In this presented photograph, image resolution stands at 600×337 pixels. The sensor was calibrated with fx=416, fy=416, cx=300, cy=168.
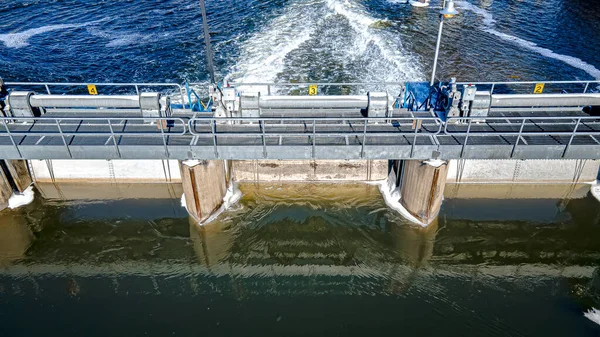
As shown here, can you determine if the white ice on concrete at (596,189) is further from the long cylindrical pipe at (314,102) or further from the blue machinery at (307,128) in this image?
the long cylindrical pipe at (314,102)

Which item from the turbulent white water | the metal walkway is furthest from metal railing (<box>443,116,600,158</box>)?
the turbulent white water

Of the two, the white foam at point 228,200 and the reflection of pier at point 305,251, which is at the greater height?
the white foam at point 228,200

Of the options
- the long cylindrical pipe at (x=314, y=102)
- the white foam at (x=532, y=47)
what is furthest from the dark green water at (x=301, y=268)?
the white foam at (x=532, y=47)

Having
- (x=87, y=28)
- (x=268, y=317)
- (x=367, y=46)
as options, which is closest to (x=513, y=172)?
(x=268, y=317)

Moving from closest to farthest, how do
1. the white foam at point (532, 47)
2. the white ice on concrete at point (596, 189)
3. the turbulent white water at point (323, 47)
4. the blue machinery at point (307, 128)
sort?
the blue machinery at point (307, 128) < the white ice on concrete at point (596, 189) < the turbulent white water at point (323, 47) < the white foam at point (532, 47)

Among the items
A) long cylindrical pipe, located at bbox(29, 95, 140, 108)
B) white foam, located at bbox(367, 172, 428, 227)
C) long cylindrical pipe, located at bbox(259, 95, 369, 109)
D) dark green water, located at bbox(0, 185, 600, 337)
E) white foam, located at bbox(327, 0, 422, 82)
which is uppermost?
long cylindrical pipe, located at bbox(29, 95, 140, 108)

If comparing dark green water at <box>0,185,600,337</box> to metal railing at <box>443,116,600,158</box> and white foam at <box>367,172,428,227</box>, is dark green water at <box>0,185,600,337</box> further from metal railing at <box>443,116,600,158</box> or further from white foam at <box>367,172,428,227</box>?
metal railing at <box>443,116,600,158</box>
